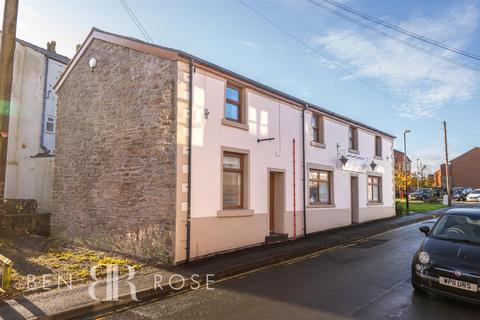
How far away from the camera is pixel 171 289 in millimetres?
7594

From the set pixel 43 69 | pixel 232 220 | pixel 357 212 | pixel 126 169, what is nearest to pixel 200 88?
pixel 126 169

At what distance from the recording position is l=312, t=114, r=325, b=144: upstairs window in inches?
657

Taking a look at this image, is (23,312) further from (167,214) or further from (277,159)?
(277,159)

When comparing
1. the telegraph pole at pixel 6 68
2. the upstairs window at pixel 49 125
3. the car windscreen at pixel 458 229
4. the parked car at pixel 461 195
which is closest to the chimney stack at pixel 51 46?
the upstairs window at pixel 49 125

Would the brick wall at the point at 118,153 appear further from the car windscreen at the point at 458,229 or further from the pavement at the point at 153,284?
the car windscreen at the point at 458,229

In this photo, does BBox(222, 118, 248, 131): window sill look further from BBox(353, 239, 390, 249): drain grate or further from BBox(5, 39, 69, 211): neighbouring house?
BBox(5, 39, 69, 211): neighbouring house

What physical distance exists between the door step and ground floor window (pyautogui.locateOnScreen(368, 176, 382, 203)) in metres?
9.29

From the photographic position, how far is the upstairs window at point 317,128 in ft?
54.7

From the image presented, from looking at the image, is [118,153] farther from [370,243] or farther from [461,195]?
[461,195]

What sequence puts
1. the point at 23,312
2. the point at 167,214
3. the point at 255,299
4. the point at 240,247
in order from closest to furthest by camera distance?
the point at 23,312, the point at 255,299, the point at 167,214, the point at 240,247

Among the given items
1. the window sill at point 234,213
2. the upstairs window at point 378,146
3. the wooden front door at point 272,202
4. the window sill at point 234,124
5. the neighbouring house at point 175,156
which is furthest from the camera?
the upstairs window at point 378,146

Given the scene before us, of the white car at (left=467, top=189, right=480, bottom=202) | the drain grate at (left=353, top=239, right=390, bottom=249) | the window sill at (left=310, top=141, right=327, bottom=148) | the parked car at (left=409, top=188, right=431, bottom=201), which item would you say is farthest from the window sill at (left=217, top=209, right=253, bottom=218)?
the white car at (left=467, top=189, right=480, bottom=202)

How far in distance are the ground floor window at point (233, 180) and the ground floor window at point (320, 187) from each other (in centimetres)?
454

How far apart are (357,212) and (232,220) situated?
10.3 meters
